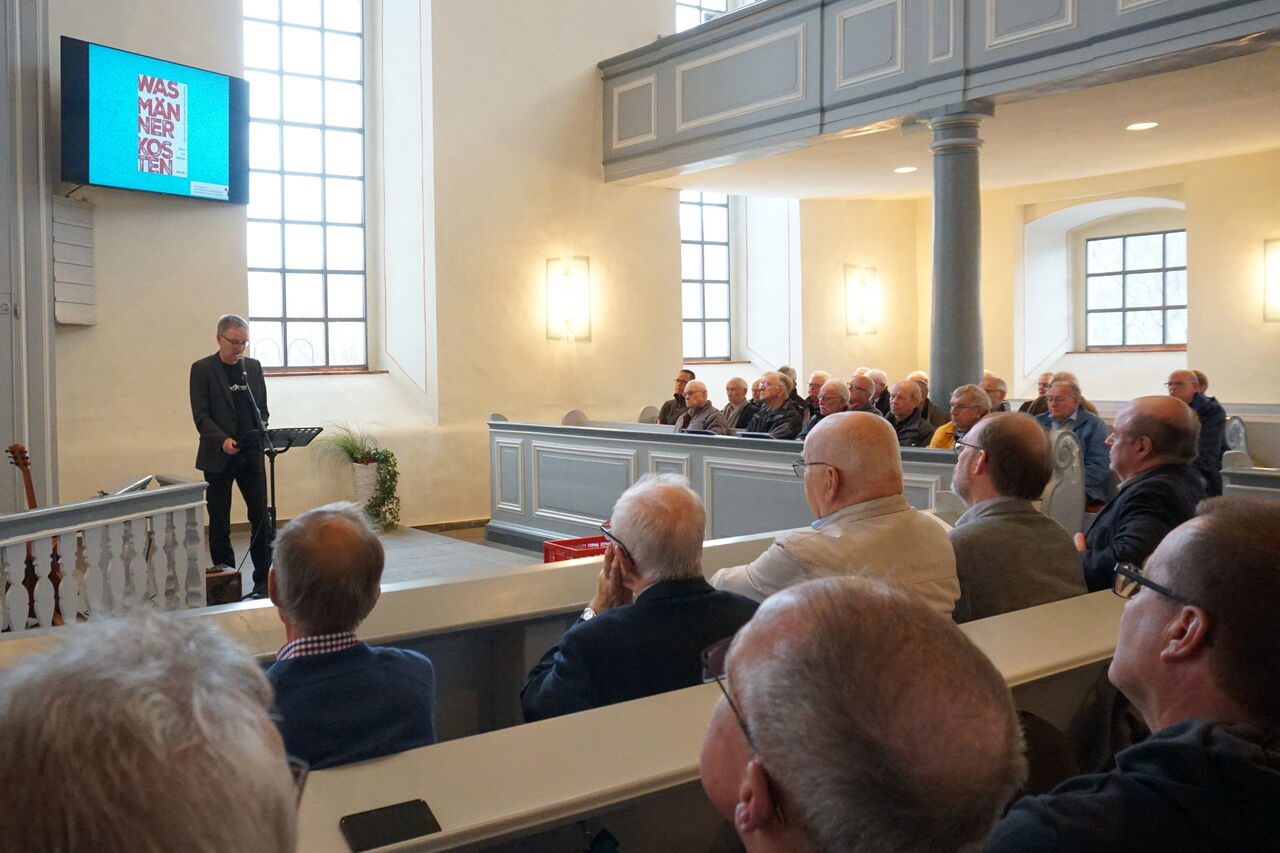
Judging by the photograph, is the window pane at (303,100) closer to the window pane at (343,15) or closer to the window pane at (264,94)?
the window pane at (264,94)

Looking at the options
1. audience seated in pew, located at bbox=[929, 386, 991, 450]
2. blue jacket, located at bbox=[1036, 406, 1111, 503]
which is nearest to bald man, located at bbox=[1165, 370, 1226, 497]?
blue jacket, located at bbox=[1036, 406, 1111, 503]

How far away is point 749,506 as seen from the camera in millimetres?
6695

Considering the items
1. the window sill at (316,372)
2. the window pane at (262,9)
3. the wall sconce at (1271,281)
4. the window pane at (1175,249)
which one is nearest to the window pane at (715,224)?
the window sill at (316,372)

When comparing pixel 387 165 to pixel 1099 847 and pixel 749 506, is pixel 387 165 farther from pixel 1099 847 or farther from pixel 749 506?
pixel 1099 847

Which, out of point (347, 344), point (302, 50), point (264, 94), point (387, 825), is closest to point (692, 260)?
point (347, 344)

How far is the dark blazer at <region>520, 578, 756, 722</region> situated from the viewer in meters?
1.90

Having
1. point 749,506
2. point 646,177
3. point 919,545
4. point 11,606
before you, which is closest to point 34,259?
point 11,606

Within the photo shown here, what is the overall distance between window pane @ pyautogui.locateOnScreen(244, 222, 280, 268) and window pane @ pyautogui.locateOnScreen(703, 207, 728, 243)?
16.3 feet

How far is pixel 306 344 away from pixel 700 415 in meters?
3.95

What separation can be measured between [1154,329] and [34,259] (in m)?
10.1

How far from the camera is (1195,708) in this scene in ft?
4.24

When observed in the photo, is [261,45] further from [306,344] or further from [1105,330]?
[1105,330]

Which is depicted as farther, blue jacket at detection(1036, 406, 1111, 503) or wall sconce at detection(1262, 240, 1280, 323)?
wall sconce at detection(1262, 240, 1280, 323)

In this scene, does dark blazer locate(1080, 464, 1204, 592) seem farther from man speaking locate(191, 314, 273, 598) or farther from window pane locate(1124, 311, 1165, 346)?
window pane locate(1124, 311, 1165, 346)
